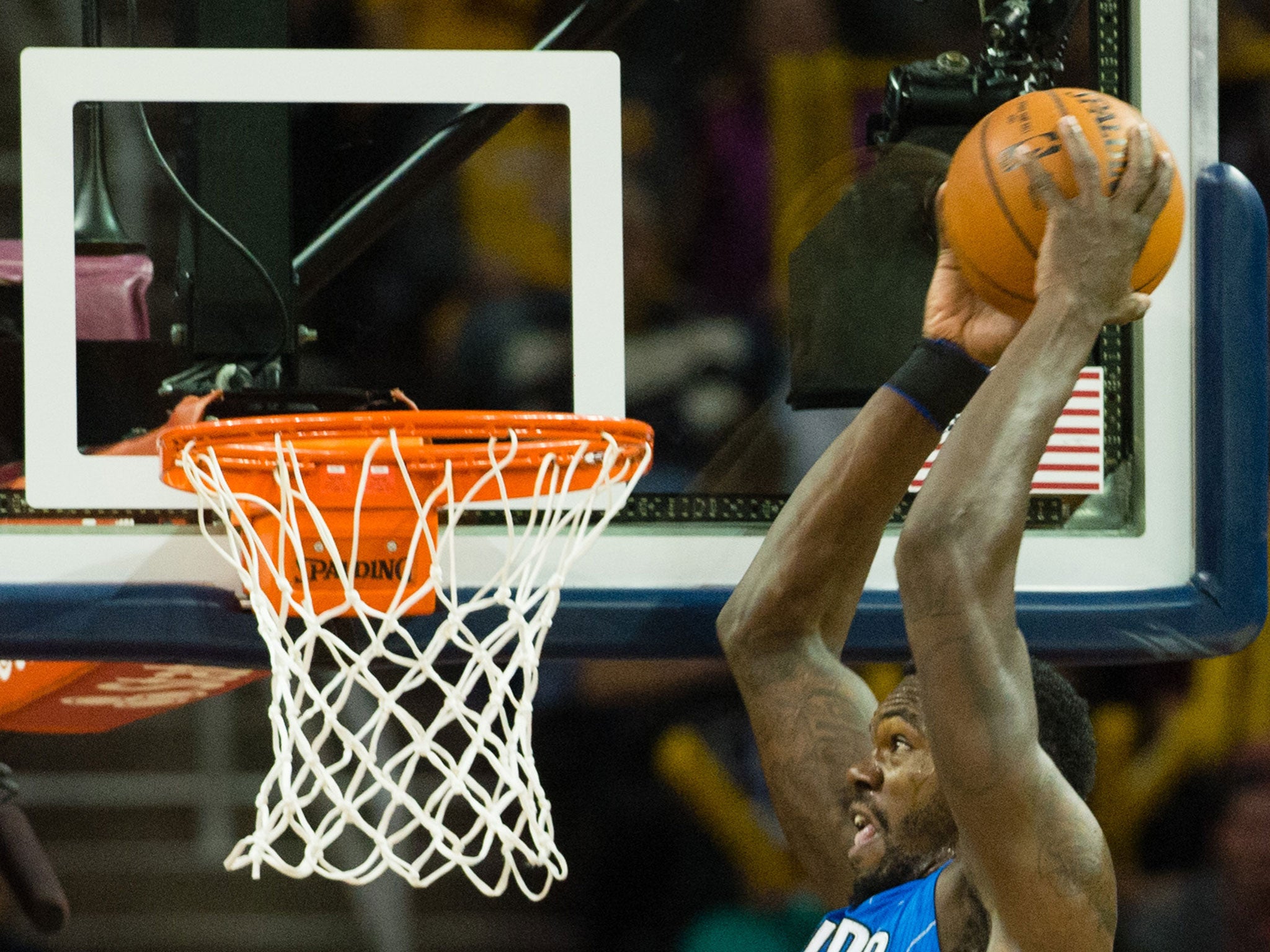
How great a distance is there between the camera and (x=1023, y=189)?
131 cm

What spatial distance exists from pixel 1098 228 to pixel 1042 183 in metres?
0.07

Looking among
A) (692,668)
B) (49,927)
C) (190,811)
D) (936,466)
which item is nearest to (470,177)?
(936,466)

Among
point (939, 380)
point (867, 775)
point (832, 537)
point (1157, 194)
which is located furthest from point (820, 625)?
point (1157, 194)

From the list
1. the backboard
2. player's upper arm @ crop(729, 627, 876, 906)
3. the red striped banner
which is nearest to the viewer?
player's upper arm @ crop(729, 627, 876, 906)

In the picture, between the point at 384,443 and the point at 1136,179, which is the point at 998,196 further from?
the point at 384,443

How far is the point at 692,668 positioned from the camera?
3.59 meters

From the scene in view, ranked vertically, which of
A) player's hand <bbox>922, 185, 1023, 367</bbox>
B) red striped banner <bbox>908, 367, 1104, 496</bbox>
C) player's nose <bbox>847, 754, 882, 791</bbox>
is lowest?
player's nose <bbox>847, 754, 882, 791</bbox>

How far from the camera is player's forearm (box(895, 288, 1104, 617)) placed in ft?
3.91

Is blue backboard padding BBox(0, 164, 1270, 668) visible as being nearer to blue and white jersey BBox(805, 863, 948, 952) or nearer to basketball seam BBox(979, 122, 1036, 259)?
blue and white jersey BBox(805, 863, 948, 952)

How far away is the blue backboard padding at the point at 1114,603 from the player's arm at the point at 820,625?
4.1 inches

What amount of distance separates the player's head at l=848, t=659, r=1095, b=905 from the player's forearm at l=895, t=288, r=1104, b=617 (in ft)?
0.97

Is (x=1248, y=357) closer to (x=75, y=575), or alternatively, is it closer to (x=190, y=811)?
(x=75, y=575)

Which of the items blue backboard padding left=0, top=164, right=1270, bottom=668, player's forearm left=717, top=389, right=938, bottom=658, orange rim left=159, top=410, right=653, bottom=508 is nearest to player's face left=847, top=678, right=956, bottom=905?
player's forearm left=717, top=389, right=938, bottom=658

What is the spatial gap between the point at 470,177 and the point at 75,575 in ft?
2.59
